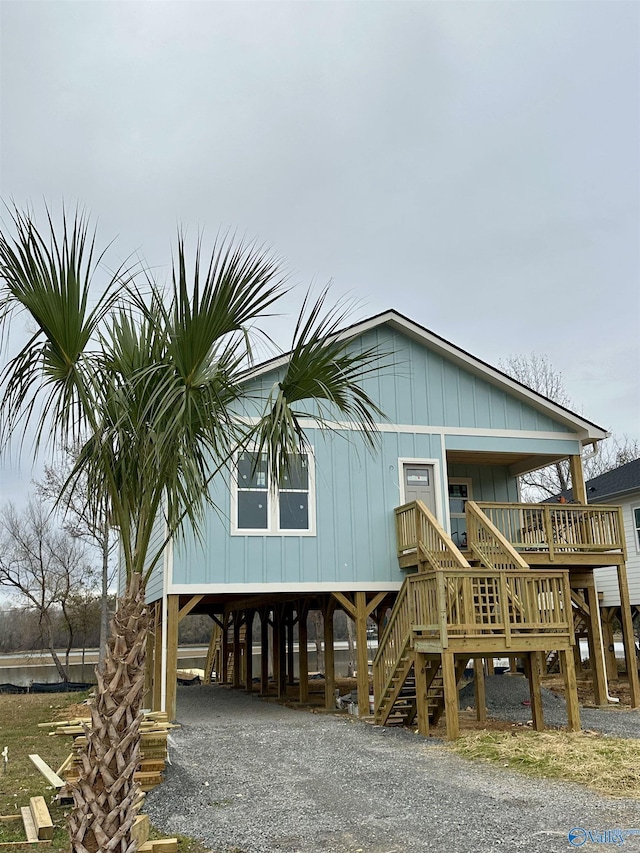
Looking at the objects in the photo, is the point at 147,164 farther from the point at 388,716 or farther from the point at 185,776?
the point at 388,716

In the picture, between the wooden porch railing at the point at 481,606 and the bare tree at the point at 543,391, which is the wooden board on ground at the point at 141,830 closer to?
the wooden porch railing at the point at 481,606

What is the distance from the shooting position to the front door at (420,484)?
1477cm

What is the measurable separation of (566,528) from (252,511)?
6.17 metres

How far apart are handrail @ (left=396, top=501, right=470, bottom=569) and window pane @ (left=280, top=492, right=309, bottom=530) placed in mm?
1824

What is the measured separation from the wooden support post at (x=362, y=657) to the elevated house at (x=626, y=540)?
944 cm

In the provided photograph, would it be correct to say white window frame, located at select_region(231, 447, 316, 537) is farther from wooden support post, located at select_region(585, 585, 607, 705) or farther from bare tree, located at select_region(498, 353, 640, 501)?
bare tree, located at select_region(498, 353, 640, 501)

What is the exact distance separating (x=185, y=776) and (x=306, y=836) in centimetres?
258

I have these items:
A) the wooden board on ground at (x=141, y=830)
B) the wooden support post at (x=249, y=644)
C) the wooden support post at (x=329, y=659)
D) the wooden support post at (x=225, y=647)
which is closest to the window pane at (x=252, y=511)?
the wooden support post at (x=329, y=659)

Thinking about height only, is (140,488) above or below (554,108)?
below

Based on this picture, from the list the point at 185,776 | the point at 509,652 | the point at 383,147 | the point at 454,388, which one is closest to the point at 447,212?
the point at 383,147

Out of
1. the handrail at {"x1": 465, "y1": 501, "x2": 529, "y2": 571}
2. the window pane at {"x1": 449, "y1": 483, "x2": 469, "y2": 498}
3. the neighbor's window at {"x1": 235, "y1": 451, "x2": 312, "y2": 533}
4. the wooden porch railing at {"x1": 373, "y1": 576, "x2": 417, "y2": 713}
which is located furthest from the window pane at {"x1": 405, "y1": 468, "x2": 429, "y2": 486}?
the window pane at {"x1": 449, "y1": 483, "x2": 469, "y2": 498}

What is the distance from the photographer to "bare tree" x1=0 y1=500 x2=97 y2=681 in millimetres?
32156

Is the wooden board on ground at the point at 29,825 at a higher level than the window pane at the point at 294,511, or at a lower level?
lower

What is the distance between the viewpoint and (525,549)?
1470 centimetres
